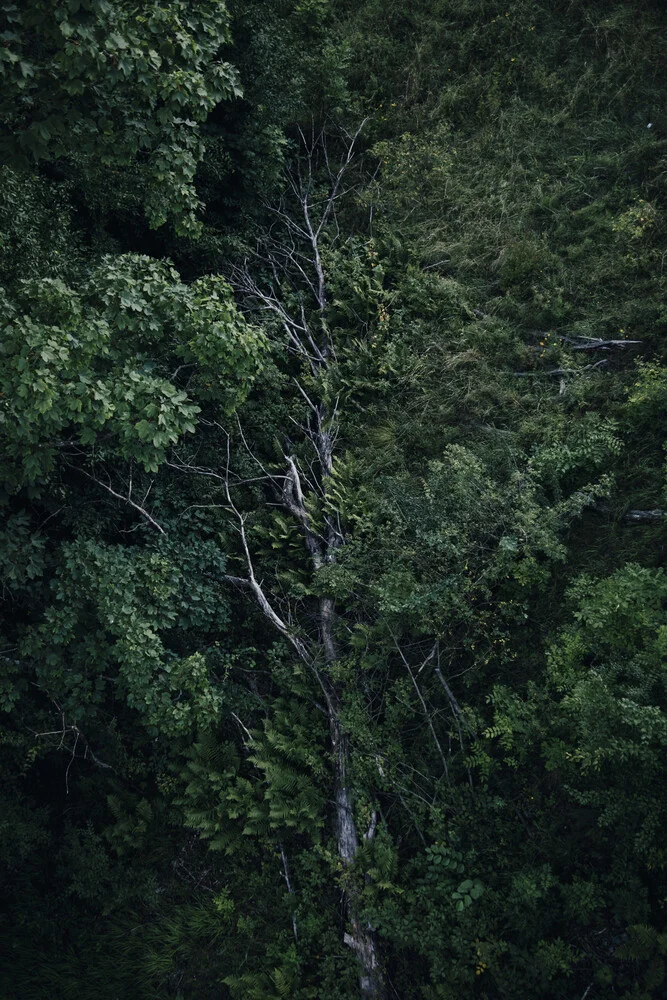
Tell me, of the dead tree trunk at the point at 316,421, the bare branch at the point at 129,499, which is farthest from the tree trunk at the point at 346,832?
the bare branch at the point at 129,499

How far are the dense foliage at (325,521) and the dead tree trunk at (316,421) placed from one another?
5 centimetres

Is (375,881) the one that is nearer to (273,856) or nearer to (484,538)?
(273,856)

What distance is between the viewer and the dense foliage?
6.62 meters

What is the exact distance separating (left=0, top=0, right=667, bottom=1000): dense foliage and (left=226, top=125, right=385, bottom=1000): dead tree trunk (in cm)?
5

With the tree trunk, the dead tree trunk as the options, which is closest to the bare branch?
the dead tree trunk

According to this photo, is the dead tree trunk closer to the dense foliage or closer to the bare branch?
the dense foliage

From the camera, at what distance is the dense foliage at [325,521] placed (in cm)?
662

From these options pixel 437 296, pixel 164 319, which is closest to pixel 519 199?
pixel 437 296

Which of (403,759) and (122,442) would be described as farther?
(403,759)

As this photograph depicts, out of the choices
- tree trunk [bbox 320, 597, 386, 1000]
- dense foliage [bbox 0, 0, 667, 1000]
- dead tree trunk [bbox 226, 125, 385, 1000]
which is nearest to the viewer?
dense foliage [bbox 0, 0, 667, 1000]

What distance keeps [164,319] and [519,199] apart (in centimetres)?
620

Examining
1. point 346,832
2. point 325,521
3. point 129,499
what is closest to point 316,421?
point 325,521

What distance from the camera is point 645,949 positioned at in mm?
6113

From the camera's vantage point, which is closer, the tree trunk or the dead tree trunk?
the tree trunk
